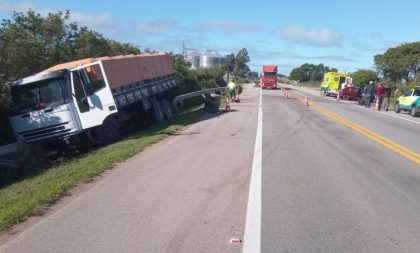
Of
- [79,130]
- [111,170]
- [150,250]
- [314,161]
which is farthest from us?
[79,130]

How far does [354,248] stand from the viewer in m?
6.16

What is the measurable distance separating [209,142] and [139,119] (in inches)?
318

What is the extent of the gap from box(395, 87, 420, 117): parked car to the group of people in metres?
2.29

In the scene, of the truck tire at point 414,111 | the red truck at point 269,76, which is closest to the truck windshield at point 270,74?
the red truck at point 269,76

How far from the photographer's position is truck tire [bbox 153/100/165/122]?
24.3m

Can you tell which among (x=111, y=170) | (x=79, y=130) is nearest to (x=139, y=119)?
(x=79, y=130)

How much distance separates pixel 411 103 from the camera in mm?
30703

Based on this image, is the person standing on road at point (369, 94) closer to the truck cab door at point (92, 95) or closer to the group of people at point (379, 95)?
the group of people at point (379, 95)

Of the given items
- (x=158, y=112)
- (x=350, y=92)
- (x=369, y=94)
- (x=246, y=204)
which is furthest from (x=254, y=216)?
(x=350, y=92)

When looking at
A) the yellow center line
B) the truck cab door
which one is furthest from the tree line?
the truck cab door

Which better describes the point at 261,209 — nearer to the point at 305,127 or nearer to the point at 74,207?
the point at 74,207

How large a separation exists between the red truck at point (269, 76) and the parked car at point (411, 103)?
38.5 metres

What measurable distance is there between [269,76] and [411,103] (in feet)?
137

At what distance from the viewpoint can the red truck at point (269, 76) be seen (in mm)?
71375
